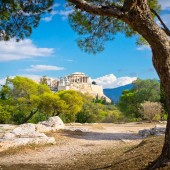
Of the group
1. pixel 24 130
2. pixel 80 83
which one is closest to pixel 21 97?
pixel 24 130

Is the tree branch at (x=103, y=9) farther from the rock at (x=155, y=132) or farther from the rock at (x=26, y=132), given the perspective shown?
the rock at (x=155, y=132)

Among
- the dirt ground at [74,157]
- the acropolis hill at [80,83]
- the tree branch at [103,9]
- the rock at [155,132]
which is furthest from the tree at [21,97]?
the acropolis hill at [80,83]

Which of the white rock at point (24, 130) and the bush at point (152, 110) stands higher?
the bush at point (152, 110)

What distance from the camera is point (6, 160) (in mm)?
11555

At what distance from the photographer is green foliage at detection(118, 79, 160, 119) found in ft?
155

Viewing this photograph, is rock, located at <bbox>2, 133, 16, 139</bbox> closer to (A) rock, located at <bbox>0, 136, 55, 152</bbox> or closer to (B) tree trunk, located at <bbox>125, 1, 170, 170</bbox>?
(A) rock, located at <bbox>0, 136, 55, 152</bbox>

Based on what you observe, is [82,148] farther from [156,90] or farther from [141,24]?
[156,90]

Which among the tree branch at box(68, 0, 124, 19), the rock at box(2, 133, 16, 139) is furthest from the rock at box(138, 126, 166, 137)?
the tree branch at box(68, 0, 124, 19)

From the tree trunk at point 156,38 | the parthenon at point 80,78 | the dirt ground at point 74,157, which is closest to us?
the tree trunk at point 156,38

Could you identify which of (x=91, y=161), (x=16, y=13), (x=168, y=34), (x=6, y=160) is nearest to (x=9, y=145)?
(x=6, y=160)

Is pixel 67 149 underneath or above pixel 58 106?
underneath

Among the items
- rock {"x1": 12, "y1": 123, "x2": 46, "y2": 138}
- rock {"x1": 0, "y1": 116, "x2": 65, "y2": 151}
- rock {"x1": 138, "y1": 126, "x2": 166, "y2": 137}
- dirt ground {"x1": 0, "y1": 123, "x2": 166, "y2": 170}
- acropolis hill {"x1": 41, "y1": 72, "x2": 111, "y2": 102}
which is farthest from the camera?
acropolis hill {"x1": 41, "y1": 72, "x2": 111, "y2": 102}

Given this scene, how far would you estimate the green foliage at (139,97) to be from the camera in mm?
47281

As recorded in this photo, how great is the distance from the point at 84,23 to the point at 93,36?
1.61 feet
